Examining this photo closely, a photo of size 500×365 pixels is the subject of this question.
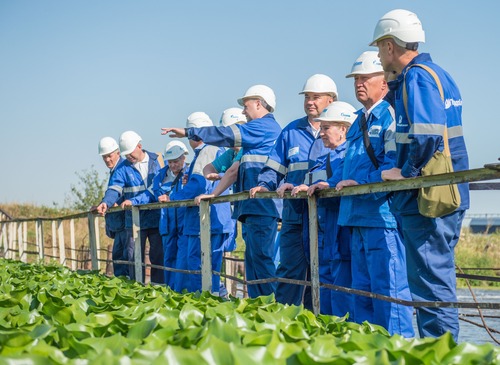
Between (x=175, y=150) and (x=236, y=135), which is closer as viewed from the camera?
(x=236, y=135)

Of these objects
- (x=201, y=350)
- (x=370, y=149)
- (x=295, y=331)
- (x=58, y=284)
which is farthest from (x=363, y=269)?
(x=201, y=350)

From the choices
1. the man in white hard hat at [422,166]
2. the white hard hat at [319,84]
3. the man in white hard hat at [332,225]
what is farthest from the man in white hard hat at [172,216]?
the man in white hard hat at [422,166]

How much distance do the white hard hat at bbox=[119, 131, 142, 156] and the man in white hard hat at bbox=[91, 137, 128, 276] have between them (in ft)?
1.24

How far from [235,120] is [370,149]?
3.44 m

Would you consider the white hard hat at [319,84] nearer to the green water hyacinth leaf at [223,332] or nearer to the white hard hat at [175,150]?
the white hard hat at [175,150]

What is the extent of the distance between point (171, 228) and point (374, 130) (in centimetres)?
436

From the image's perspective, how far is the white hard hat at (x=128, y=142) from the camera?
10.5 m

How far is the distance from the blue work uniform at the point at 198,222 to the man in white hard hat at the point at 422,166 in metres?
4.07

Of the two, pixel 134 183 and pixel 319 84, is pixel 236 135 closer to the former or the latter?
pixel 319 84

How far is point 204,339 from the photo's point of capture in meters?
2.46

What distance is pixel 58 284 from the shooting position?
5.50 m

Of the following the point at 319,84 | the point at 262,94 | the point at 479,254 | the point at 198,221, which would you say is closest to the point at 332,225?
the point at 319,84

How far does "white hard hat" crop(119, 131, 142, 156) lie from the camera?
10.5 metres

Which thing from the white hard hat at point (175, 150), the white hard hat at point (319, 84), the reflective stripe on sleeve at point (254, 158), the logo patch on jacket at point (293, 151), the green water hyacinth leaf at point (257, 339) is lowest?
the green water hyacinth leaf at point (257, 339)
